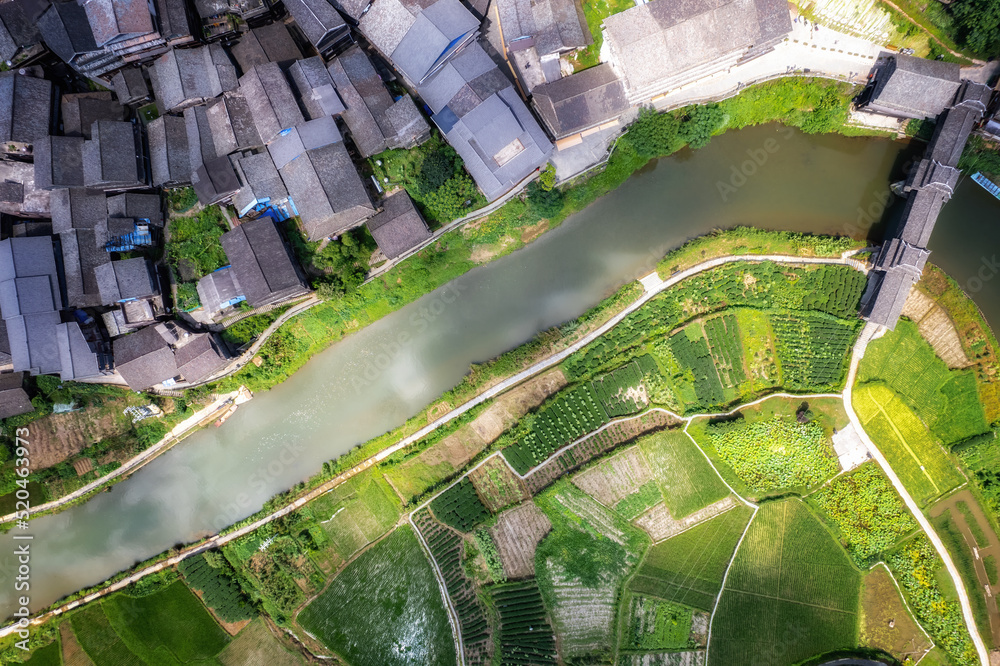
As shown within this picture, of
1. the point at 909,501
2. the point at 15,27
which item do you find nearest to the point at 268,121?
the point at 15,27

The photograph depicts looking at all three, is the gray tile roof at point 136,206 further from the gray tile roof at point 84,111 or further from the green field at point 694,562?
the green field at point 694,562

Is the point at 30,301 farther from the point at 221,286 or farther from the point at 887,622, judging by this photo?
the point at 887,622

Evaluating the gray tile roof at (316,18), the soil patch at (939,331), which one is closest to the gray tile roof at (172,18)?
the gray tile roof at (316,18)

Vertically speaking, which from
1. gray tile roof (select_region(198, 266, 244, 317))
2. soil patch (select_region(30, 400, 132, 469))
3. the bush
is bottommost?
soil patch (select_region(30, 400, 132, 469))

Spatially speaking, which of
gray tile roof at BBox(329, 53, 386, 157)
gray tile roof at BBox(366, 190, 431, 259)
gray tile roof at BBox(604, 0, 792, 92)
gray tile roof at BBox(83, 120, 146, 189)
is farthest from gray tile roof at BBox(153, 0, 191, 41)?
gray tile roof at BBox(604, 0, 792, 92)

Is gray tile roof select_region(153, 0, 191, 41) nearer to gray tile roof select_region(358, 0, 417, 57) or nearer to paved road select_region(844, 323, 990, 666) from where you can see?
gray tile roof select_region(358, 0, 417, 57)

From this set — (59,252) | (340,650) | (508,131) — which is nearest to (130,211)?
(59,252)
